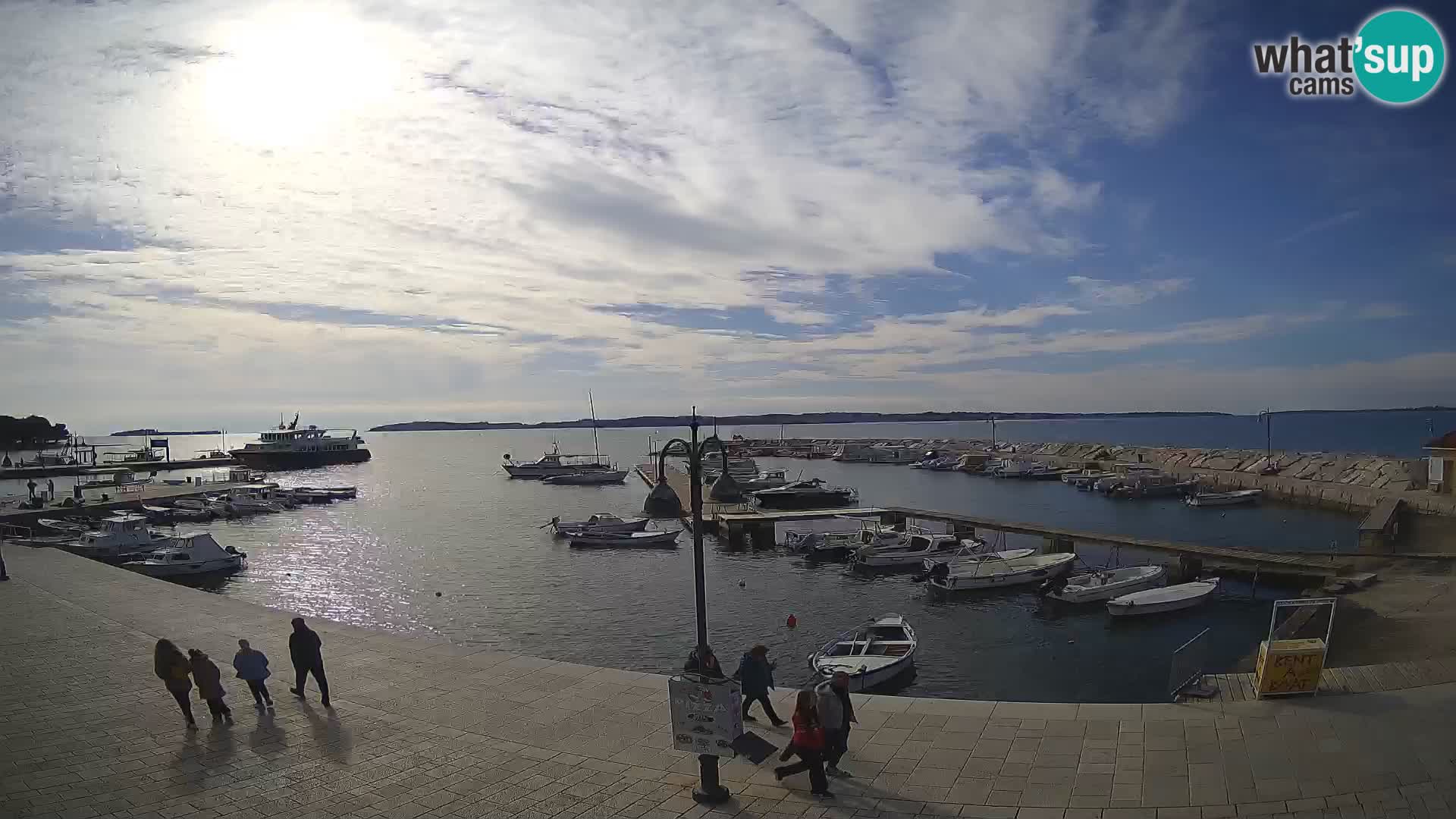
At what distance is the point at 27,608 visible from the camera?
62.0 ft

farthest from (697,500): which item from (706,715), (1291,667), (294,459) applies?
(294,459)

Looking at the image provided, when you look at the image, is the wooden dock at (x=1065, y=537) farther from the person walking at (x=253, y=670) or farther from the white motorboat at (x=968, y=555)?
the person walking at (x=253, y=670)

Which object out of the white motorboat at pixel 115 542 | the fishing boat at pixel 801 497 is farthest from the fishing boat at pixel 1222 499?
the white motorboat at pixel 115 542

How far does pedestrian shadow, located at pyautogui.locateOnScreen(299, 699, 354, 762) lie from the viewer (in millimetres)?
9742

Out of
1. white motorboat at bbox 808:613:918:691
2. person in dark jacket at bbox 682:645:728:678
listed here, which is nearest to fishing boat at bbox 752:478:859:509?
white motorboat at bbox 808:613:918:691

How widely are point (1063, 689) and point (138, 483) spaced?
87.2m

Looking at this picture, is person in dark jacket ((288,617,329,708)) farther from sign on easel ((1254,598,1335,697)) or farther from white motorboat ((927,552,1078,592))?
white motorboat ((927,552,1078,592))

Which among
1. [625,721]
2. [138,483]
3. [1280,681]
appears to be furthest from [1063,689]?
[138,483]

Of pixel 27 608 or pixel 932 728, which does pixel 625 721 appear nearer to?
pixel 932 728

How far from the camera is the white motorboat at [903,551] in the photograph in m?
35.5

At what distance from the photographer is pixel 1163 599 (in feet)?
89.0

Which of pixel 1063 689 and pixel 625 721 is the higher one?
pixel 625 721

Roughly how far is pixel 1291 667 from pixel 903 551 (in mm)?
26018

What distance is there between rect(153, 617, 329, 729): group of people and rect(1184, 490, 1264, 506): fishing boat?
61.8 meters
